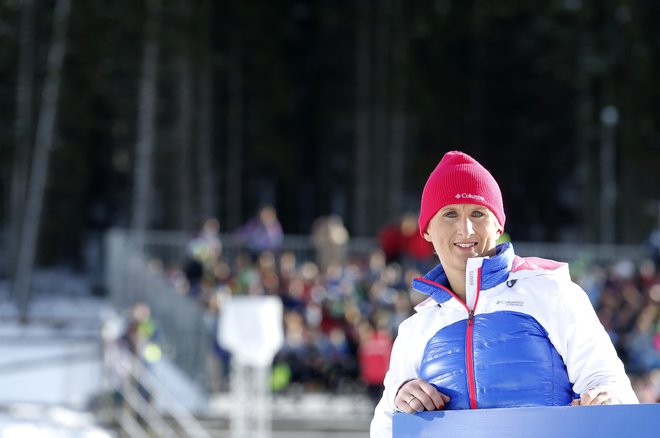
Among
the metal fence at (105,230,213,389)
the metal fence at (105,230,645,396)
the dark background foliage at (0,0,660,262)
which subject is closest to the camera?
the metal fence at (105,230,213,389)

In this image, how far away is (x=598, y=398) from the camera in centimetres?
270

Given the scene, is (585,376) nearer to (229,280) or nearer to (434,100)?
(229,280)

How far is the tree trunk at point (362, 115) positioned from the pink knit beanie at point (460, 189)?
87.5 feet

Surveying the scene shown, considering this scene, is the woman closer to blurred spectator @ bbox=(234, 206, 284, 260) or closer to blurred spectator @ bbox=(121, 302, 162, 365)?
blurred spectator @ bbox=(121, 302, 162, 365)

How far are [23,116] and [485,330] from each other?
82.1 feet

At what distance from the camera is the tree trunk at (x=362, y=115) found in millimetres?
30188

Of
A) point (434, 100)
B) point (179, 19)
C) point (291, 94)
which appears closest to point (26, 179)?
point (179, 19)

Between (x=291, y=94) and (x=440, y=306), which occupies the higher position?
(x=291, y=94)

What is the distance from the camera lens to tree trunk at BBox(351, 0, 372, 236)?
99.0 feet

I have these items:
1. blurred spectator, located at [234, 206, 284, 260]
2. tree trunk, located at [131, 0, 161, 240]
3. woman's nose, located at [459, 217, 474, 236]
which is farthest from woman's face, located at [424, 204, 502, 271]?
tree trunk, located at [131, 0, 161, 240]

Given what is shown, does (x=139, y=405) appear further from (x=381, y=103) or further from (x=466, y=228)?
(x=381, y=103)

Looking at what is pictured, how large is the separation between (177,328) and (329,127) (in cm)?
1852

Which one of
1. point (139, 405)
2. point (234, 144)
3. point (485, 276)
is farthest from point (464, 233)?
point (234, 144)

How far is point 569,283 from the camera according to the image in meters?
2.96
